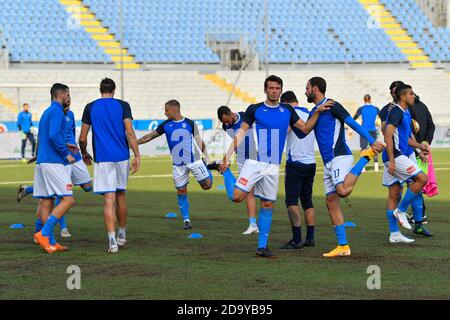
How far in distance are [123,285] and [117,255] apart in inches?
88.8

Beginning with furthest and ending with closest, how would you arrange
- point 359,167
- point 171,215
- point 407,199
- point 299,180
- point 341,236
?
1. point 171,215
2. point 407,199
3. point 299,180
4. point 341,236
5. point 359,167

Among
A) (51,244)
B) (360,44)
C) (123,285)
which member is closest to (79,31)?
(360,44)

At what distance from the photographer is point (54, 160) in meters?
12.0

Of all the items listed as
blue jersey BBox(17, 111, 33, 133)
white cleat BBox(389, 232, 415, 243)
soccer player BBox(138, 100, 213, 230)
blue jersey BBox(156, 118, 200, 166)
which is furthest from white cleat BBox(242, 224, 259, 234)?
blue jersey BBox(17, 111, 33, 133)

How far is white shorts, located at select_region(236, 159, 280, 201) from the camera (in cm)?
1127

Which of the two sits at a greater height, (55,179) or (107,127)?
(107,127)

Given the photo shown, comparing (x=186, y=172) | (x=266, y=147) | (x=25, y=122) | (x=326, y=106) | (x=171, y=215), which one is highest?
(x=326, y=106)

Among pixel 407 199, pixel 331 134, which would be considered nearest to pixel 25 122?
pixel 407 199

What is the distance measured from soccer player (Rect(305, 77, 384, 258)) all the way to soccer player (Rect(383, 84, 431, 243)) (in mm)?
1276

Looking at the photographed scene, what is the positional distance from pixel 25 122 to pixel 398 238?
74.0 ft

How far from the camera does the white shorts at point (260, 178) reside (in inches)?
444

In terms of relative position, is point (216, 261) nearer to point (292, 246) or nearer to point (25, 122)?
point (292, 246)

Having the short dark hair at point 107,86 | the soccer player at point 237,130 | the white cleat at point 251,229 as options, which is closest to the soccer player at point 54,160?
the short dark hair at point 107,86
